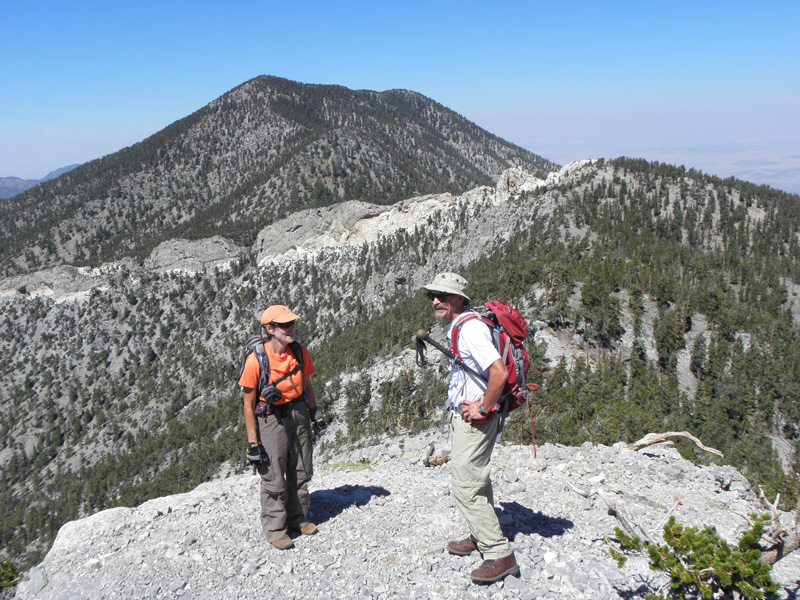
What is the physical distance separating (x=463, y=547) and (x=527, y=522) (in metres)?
1.41

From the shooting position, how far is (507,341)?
4.89 m

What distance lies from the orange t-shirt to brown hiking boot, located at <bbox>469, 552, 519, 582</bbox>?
293 cm

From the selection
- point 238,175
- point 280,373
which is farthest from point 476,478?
point 238,175

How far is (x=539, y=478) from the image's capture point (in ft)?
26.2

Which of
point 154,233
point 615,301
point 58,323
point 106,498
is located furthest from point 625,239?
point 154,233

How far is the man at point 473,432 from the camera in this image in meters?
4.71

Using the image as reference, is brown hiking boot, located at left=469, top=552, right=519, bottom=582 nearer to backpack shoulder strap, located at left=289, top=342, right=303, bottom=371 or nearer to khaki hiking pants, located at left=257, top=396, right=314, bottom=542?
khaki hiking pants, located at left=257, top=396, right=314, bottom=542

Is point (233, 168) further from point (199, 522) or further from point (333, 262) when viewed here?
point (199, 522)

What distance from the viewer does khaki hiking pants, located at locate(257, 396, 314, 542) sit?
5953 millimetres

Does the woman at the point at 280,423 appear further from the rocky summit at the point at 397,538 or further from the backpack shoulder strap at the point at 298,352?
the rocky summit at the point at 397,538

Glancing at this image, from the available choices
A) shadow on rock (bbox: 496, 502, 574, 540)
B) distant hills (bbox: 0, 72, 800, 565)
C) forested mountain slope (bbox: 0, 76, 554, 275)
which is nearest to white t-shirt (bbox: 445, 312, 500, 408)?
shadow on rock (bbox: 496, 502, 574, 540)

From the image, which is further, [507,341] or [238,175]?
[238,175]

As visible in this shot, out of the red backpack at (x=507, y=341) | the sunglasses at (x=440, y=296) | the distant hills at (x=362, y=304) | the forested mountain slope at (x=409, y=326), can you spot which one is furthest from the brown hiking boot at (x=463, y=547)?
the forested mountain slope at (x=409, y=326)

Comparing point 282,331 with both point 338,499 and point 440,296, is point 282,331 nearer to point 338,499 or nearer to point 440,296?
point 440,296
